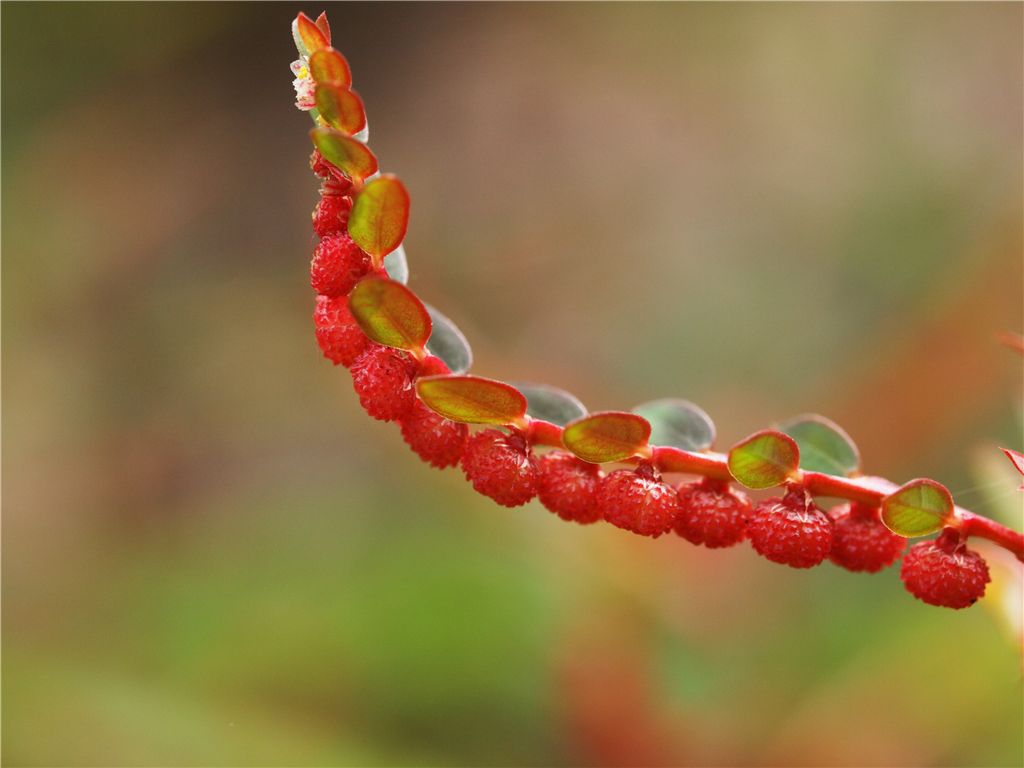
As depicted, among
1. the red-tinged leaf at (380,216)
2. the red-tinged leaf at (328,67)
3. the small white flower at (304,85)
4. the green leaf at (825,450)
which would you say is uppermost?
the small white flower at (304,85)

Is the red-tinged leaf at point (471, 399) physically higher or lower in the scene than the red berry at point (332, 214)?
lower

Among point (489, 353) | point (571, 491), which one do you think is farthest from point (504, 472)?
point (489, 353)

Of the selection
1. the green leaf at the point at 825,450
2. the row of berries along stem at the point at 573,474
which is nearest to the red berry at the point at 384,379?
the row of berries along stem at the point at 573,474

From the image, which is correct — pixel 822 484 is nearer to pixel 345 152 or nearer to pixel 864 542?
pixel 864 542

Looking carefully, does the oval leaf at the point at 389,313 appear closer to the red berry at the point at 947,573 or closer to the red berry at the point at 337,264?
the red berry at the point at 337,264

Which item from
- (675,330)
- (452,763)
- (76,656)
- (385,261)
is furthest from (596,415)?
(675,330)

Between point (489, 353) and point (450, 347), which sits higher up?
point (489, 353)
